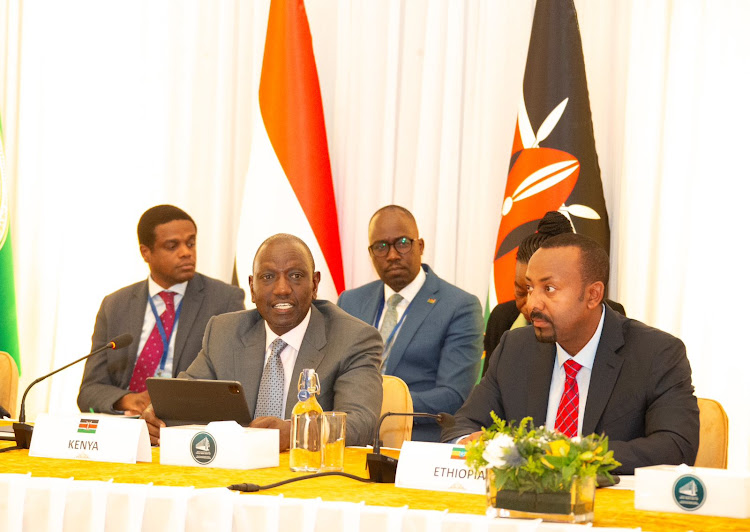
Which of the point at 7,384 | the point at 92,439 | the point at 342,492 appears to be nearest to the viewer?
the point at 342,492

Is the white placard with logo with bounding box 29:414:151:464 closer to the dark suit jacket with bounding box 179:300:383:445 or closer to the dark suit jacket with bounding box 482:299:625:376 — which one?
the dark suit jacket with bounding box 179:300:383:445

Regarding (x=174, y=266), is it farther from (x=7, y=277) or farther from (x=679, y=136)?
(x=679, y=136)

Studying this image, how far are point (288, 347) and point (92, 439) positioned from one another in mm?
990

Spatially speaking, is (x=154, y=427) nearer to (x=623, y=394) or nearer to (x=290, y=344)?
(x=290, y=344)

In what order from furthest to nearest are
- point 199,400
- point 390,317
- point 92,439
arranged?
point 390,317 < point 199,400 < point 92,439

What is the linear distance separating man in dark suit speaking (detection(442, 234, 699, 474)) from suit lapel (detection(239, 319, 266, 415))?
749 millimetres

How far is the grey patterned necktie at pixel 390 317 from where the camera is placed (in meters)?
5.23

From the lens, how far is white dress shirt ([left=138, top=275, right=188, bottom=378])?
5047 millimetres

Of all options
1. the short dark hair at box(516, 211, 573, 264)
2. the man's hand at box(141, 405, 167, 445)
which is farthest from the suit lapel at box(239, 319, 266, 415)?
the short dark hair at box(516, 211, 573, 264)

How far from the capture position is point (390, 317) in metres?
5.27

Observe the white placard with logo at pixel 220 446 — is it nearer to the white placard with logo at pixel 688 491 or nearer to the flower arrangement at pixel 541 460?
the flower arrangement at pixel 541 460

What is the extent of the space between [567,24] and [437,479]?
11.7ft

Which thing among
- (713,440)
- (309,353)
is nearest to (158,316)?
(309,353)

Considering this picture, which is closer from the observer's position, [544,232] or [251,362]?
[251,362]
